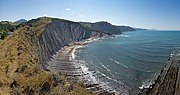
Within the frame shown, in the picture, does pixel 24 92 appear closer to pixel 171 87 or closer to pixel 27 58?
pixel 27 58

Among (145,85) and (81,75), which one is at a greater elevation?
(145,85)

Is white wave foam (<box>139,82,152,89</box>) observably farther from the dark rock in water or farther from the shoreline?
the dark rock in water

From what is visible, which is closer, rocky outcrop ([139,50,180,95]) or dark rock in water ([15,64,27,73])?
dark rock in water ([15,64,27,73])

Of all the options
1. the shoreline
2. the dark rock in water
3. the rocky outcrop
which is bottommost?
the shoreline

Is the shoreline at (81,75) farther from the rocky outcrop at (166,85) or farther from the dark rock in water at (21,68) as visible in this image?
the dark rock in water at (21,68)

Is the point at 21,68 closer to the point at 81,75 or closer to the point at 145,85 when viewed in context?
the point at 81,75

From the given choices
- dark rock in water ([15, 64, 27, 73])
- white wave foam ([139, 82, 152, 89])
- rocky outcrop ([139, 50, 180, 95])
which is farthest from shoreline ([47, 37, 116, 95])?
dark rock in water ([15, 64, 27, 73])

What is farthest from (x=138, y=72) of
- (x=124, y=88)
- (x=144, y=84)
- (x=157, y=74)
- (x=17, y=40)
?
(x=17, y=40)

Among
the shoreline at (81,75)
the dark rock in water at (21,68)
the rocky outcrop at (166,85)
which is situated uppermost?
the dark rock in water at (21,68)

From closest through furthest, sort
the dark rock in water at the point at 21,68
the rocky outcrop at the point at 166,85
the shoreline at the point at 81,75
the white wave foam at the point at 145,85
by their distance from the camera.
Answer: the dark rock in water at the point at 21,68 → the rocky outcrop at the point at 166,85 → the shoreline at the point at 81,75 → the white wave foam at the point at 145,85

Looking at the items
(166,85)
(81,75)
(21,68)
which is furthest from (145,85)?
(21,68)

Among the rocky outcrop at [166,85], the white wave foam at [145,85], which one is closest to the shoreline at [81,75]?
the white wave foam at [145,85]
